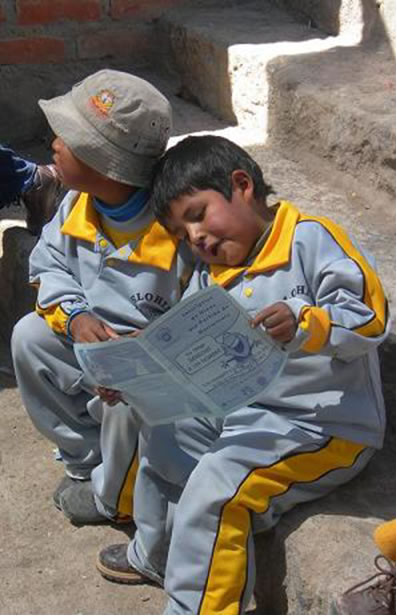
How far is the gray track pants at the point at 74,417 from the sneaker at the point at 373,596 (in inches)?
26.1

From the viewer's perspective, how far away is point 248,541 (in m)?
2.38

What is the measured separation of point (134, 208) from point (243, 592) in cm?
91

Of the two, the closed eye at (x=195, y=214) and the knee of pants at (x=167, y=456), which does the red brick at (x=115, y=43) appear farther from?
the knee of pants at (x=167, y=456)

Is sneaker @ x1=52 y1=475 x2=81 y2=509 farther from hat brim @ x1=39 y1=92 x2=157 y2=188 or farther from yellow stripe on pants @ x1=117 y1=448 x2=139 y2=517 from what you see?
hat brim @ x1=39 y1=92 x2=157 y2=188

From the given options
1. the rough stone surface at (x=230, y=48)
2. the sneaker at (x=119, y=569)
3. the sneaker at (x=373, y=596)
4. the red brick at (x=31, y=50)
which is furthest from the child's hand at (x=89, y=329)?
the red brick at (x=31, y=50)

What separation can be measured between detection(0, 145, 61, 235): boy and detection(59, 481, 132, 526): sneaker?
102 centimetres

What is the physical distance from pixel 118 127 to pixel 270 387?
69 cm

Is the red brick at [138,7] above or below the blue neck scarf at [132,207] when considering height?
below

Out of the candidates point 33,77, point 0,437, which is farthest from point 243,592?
point 33,77

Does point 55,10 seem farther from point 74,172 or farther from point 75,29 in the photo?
point 74,172

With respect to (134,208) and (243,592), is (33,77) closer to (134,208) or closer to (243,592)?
(134,208)

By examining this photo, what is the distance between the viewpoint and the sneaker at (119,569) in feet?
8.93

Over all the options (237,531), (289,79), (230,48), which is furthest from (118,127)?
(230,48)

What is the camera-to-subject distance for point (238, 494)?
7.69 feet
